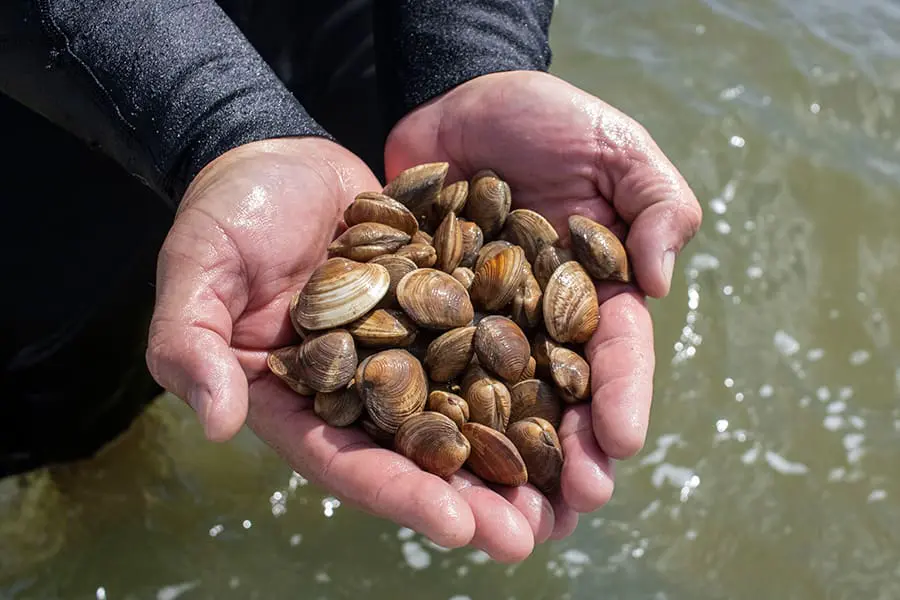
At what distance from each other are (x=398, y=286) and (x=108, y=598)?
1.88m

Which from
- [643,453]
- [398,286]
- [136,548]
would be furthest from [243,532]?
[643,453]

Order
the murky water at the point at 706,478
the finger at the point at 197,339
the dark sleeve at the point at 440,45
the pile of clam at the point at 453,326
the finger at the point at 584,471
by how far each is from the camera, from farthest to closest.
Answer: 1. the murky water at the point at 706,478
2. the dark sleeve at the point at 440,45
3. the pile of clam at the point at 453,326
4. the finger at the point at 584,471
5. the finger at the point at 197,339

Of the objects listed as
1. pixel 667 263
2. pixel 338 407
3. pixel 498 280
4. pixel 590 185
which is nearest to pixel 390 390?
pixel 338 407

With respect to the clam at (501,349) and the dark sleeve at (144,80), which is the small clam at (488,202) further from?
the dark sleeve at (144,80)

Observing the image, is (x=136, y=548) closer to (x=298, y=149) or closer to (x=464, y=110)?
(x=298, y=149)

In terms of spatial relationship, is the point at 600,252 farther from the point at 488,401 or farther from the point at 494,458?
the point at 494,458

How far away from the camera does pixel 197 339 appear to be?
2.04 m

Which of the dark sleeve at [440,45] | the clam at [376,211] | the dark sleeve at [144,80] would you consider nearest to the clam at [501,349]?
the clam at [376,211]

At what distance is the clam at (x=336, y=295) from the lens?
246 centimetres

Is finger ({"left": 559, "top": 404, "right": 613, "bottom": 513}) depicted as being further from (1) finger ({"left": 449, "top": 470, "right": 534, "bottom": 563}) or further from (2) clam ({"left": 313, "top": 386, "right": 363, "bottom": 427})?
(2) clam ({"left": 313, "top": 386, "right": 363, "bottom": 427})

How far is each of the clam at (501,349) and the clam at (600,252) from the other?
0.36 m

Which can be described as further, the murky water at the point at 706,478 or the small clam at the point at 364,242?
the murky water at the point at 706,478

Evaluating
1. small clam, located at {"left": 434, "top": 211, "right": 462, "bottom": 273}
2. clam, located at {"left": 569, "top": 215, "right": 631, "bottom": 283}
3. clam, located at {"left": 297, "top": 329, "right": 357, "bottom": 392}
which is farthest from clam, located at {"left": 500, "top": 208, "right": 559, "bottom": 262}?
clam, located at {"left": 297, "top": 329, "right": 357, "bottom": 392}

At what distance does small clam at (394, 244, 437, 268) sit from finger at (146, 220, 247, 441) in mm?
622
